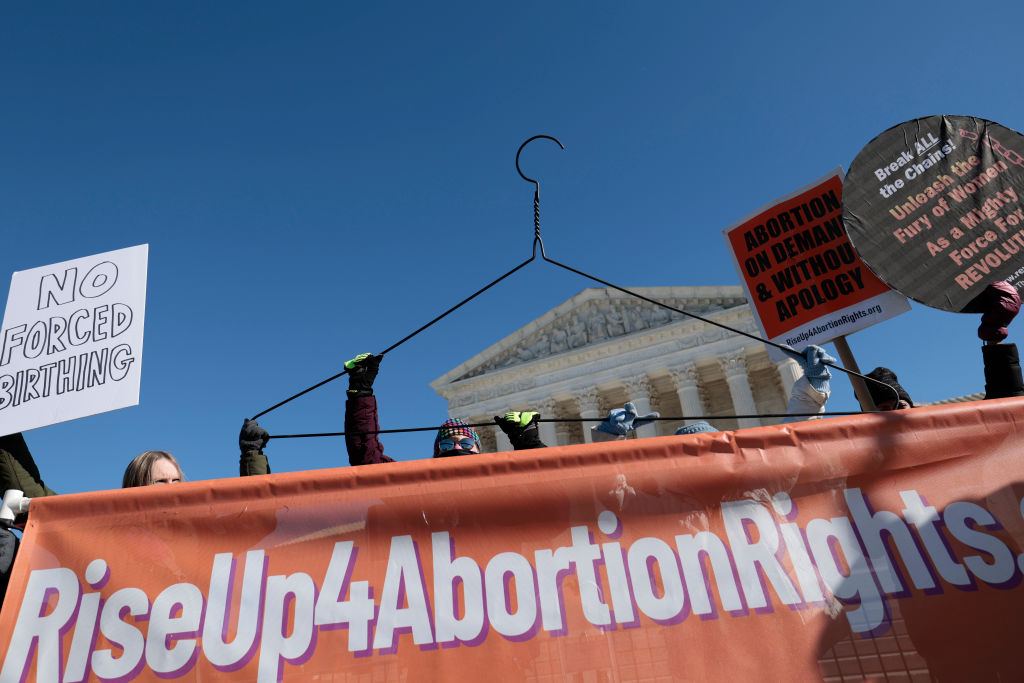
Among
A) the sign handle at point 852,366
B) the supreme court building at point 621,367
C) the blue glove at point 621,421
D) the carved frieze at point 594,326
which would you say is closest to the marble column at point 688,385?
the supreme court building at point 621,367

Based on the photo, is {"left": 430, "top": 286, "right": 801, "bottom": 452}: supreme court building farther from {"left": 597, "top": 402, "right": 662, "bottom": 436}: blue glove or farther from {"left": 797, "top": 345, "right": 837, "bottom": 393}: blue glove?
{"left": 797, "top": 345, "right": 837, "bottom": 393}: blue glove

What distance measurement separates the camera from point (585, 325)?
31281mm

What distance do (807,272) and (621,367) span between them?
84.7 feet

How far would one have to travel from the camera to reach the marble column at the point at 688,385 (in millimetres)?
27188

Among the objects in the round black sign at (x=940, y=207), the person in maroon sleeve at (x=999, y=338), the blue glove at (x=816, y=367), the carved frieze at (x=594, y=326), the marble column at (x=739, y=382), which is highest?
the carved frieze at (x=594, y=326)

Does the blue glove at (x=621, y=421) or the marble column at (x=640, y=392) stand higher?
the marble column at (x=640, y=392)

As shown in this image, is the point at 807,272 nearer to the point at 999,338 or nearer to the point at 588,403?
the point at 999,338

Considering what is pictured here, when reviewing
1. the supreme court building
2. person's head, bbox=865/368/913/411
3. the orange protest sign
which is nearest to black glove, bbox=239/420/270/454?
person's head, bbox=865/368/913/411

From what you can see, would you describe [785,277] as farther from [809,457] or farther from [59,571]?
[59,571]

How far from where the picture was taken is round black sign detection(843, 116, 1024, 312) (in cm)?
300

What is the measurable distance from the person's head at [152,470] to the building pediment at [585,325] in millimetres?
27409

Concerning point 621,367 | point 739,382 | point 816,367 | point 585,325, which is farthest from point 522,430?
point 585,325

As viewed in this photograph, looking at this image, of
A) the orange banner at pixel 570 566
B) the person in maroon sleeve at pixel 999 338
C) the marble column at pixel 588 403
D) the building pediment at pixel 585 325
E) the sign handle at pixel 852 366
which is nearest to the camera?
the orange banner at pixel 570 566

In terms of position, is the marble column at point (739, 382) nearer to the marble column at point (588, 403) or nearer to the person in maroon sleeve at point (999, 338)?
the marble column at point (588, 403)
